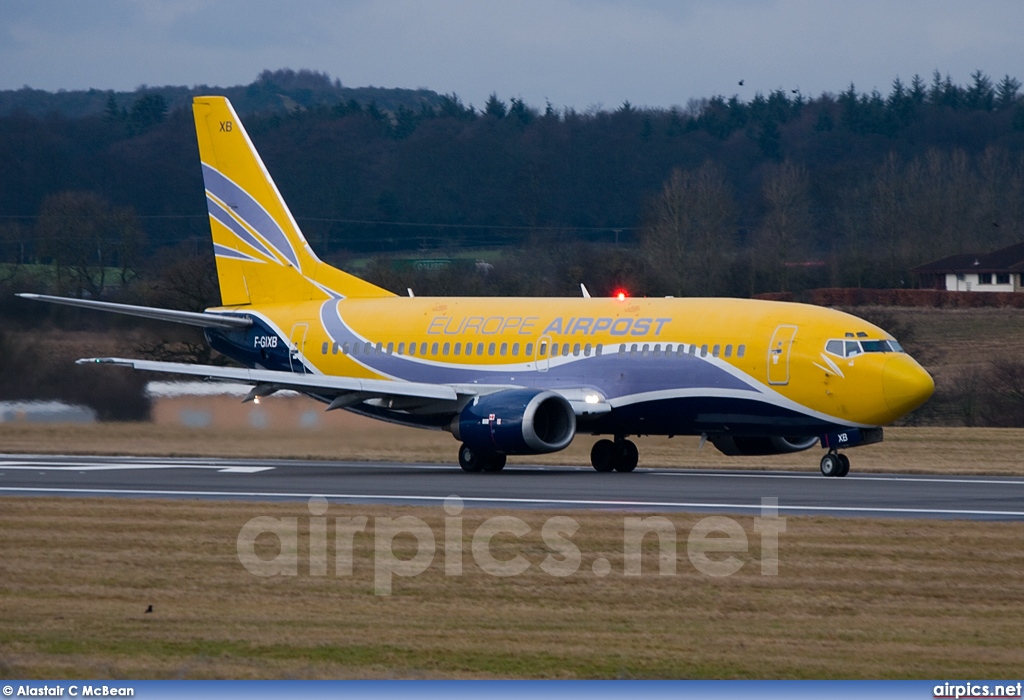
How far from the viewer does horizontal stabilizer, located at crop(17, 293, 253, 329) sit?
107 ft

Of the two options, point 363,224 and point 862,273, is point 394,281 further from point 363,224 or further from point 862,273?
point 363,224

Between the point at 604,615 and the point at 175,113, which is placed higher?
the point at 175,113

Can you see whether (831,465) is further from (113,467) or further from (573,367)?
(113,467)

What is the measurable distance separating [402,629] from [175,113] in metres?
108

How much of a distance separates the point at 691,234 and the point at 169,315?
47779mm

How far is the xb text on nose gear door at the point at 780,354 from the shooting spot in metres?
28.3

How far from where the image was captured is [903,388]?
27453 mm

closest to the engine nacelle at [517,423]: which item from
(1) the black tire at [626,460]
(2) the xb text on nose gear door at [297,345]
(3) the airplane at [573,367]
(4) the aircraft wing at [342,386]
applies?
(3) the airplane at [573,367]

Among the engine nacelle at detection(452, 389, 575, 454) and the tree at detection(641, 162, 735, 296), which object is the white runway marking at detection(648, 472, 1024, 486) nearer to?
the engine nacelle at detection(452, 389, 575, 454)

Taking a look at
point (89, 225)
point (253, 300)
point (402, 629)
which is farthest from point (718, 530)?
point (89, 225)

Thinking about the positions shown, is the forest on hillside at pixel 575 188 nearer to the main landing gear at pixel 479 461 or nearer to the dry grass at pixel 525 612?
the main landing gear at pixel 479 461

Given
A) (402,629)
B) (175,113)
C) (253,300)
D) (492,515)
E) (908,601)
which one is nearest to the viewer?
(402,629)

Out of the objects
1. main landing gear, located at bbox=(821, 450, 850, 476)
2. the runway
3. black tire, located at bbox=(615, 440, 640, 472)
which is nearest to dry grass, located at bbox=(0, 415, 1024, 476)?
the runway

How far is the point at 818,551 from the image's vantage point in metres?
17.2
